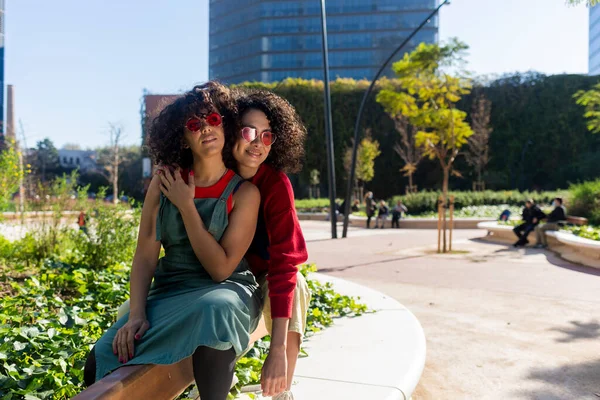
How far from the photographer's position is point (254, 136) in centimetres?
208

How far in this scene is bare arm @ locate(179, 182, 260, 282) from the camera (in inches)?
72.0

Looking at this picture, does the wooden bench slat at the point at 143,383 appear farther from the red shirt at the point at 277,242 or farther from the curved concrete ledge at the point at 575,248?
the curved concrete ledge at the point at 575,248

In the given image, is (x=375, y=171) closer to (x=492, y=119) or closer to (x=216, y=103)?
(x=492, y=119)

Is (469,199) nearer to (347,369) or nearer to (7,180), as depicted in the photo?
(7,180)

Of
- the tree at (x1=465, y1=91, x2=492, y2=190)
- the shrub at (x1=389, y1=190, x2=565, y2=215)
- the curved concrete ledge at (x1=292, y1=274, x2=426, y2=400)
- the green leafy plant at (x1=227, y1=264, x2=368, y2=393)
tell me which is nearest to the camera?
the curved concrete ledge at (x1=292, y1=274, x2=426, y2=400)

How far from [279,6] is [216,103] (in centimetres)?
7103

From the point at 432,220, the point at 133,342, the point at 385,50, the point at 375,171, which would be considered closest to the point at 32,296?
the point at 133,342

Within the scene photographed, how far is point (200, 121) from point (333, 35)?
70024 millimetres

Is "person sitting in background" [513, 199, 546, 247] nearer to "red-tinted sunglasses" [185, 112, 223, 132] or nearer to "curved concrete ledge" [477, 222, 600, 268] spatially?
"curved concrete ledge" [477, 222, 600, 268]

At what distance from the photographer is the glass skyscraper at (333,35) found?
67.2 m

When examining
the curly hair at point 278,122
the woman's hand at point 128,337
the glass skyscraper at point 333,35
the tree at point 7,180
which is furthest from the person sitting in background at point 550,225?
the glass skyscraper at point 333,35

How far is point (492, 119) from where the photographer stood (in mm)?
34375

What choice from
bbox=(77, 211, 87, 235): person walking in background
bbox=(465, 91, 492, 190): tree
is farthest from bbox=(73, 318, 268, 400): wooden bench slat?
bbox=(465, 91, 492, 190): tree

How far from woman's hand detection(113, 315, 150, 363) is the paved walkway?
2.02 metres
